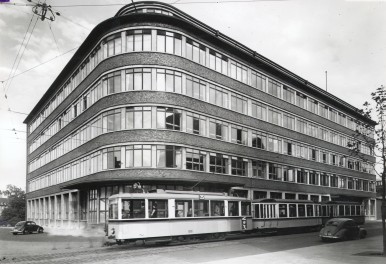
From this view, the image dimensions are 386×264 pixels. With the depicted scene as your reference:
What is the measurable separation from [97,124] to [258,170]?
54.8 feet

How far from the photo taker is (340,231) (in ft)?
79.5

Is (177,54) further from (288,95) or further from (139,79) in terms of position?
(288,95)

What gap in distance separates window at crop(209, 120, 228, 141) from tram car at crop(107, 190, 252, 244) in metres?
9.86

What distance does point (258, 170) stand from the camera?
4206 cm

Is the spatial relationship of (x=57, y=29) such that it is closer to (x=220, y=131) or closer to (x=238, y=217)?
(x=238, y=217)

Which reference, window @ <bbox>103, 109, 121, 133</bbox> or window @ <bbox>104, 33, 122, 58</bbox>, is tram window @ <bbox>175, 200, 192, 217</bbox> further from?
window @ <bbox>104, 33, 122, 58</bbox>

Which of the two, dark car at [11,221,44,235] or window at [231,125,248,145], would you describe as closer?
dark car at [11,221,44,235]

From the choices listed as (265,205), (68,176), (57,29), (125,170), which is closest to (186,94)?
(125,170)

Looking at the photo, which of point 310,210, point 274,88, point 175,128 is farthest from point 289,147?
point 175,128

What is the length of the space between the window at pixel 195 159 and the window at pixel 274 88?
14068mm

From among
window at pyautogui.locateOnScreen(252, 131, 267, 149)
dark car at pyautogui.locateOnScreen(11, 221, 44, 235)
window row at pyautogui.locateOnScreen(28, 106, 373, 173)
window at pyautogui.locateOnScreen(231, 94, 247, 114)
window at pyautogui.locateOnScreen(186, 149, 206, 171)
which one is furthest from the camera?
window at pyautogui.locateOnScreen(252, 131, 267, 149)

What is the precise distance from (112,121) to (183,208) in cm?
1207

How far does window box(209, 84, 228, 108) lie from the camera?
120 ft

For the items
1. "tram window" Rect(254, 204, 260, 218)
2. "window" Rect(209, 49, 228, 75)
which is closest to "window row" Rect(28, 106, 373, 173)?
"window" Rect(209, 49, 228, 75)
